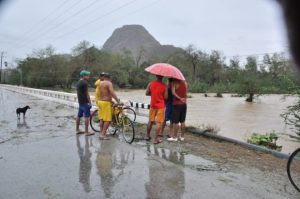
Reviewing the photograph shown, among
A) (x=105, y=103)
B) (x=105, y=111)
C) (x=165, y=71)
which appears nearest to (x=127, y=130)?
(x=105, y=111)

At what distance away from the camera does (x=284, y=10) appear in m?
0.60

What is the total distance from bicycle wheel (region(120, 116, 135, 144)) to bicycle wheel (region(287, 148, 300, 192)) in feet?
13.6

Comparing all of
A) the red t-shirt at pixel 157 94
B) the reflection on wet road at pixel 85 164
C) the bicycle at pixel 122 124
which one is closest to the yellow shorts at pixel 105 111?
the bicycle at pixel 122 124

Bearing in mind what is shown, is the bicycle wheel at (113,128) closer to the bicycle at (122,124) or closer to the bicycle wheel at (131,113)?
the bicycle at (122,124)

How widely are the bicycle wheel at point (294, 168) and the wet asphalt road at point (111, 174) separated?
308 mm

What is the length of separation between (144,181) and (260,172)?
7.20 feet

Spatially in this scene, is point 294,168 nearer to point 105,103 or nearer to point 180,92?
point 180,92

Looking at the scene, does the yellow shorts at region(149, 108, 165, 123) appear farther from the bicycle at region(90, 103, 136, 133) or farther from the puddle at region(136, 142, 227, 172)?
the bicycle at region(90, 103, 136, 133)

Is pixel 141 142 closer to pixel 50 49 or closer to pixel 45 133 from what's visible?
pixel 45 133

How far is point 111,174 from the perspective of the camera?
6203 mm

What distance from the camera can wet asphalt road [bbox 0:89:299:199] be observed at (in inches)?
206

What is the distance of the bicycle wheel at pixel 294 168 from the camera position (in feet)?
18.6

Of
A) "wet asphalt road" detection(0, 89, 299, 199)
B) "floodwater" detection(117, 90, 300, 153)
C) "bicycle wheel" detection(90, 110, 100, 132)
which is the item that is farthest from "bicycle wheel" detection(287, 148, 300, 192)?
"bicycle wheel" detection(90, 110, 100, 132)

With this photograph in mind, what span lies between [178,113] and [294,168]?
375 cm
